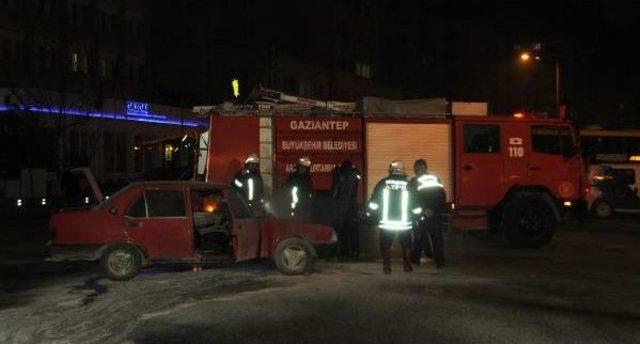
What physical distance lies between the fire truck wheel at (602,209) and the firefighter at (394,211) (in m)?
13.6

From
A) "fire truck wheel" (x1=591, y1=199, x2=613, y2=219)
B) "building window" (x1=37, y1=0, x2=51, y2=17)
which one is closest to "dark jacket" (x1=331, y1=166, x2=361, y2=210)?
"fire truck wheel" (x1=591, y1=199, x2=613, y2=219)

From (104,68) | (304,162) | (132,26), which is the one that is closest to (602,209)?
(304,162)

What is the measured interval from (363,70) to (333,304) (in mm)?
57011

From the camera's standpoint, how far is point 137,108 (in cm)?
3934

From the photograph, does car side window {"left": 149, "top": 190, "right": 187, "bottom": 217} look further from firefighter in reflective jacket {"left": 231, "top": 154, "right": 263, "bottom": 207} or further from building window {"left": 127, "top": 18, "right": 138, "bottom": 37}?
building window {"left": 127, "top": 18, "right": 138, "bottom": 37}

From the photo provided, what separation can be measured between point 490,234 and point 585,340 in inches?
355

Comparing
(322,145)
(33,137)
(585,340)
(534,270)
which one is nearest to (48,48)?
(33,137)

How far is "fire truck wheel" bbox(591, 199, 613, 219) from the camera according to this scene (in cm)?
2309

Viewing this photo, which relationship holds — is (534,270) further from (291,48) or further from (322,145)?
(291,48)

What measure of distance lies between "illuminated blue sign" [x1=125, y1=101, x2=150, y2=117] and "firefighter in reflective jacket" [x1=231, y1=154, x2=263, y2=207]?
2666 cm

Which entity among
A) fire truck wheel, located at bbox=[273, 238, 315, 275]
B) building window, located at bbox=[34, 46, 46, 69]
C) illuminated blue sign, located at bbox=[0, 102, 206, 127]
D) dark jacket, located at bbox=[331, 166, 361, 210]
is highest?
building window, located at bbox=[34, 46, 46, 69]

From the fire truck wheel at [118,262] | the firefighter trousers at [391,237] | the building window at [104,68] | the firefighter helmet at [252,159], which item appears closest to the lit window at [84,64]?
the building window at [104,68]

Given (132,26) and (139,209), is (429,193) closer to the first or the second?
(139,209)

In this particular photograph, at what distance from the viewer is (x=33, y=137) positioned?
31.2m
